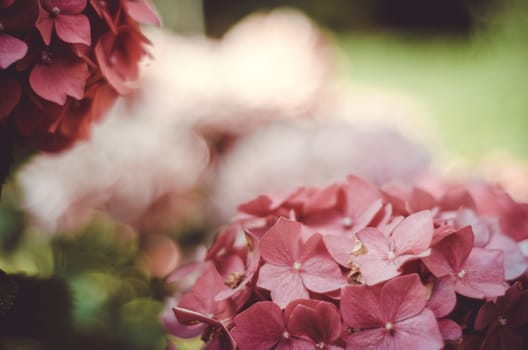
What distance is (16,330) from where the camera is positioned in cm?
62

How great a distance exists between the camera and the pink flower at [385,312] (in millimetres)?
440

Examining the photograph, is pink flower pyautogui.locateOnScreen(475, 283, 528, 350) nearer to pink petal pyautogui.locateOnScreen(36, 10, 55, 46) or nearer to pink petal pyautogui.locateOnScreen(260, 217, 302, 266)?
pink petal pyautogui.locateOnScreen(260, 217, 302, 266)

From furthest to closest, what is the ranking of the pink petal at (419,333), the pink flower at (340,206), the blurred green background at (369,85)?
1. the blurred green background at (369,85)
2. the pink flower at (340,206)
3. the pink petal at (419,333)

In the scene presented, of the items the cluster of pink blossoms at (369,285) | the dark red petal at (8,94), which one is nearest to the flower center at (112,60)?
the dark red petal at (8,94)

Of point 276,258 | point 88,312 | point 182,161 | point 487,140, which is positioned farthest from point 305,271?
point 487,140

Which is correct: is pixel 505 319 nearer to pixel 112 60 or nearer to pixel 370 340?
pixel 370 340

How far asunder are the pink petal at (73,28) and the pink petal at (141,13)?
0.06 metres

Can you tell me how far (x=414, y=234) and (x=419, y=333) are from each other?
8 centimetres

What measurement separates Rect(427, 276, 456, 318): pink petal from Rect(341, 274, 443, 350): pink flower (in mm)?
13

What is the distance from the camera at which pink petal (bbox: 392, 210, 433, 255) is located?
0.45m

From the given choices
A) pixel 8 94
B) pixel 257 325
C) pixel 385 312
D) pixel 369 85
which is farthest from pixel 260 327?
pixel 369 85

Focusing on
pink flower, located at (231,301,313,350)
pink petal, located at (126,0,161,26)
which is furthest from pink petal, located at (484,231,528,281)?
pink petal, located at (126,0,161,26)

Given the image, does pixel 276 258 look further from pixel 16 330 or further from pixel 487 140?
pixel 487 140

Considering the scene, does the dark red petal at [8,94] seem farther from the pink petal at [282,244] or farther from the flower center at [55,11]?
the pink petal at [282,244]
